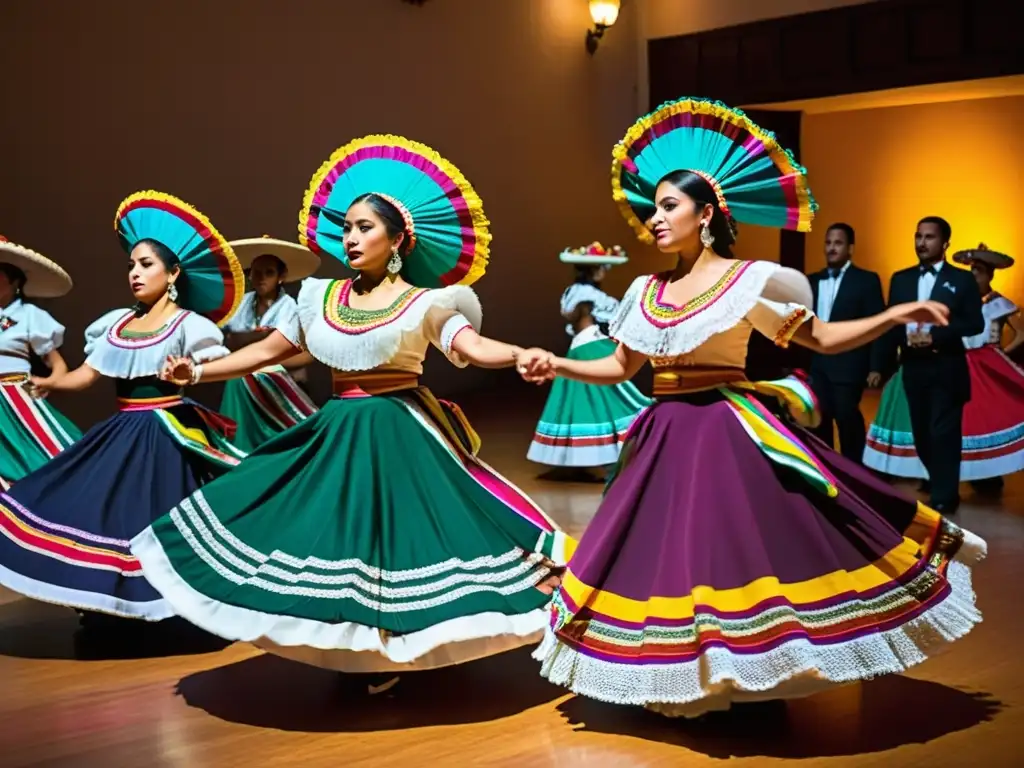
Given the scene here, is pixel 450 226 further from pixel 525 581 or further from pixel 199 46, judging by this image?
pixel 199 46

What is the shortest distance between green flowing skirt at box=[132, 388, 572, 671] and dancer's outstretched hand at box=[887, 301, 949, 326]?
109 cm

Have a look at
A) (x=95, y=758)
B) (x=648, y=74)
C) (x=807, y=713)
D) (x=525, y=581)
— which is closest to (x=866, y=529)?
(x=807, y=713)

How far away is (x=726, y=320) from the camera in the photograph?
348 cm

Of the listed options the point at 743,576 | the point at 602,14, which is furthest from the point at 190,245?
the point at 602,14

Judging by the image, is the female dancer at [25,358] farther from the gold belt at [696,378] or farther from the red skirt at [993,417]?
the red skirt at [993,417]

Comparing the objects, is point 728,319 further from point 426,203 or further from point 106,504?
point 106,504

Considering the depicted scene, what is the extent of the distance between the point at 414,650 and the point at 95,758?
2.71ft

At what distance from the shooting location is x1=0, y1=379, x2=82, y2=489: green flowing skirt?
520 cm

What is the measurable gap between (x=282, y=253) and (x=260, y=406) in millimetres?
809

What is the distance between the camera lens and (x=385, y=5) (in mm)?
10391

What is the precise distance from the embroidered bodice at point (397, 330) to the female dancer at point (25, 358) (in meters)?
1.84

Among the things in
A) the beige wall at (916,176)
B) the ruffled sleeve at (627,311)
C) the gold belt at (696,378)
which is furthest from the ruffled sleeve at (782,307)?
the beige wall at (916,176)

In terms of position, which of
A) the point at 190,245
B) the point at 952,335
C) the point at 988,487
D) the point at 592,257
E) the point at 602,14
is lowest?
the point at 988,487

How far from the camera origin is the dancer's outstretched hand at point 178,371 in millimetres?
4191
